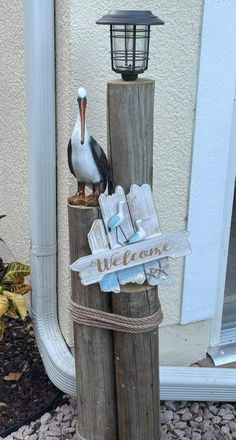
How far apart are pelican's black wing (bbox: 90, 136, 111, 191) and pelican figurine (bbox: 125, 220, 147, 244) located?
16 cm

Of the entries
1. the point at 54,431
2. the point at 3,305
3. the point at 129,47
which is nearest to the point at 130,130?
the point at 129,47

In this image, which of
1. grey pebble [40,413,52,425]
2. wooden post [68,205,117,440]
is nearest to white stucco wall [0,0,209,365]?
grey pebble [40,413,52,425]

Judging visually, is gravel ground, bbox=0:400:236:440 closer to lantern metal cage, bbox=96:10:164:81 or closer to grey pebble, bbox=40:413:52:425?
grey pebble, bbox=40:413:52:425

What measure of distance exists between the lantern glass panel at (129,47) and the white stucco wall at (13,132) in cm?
117

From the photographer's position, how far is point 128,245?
1854mm

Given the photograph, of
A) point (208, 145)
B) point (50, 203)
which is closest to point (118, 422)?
point (50, 203)

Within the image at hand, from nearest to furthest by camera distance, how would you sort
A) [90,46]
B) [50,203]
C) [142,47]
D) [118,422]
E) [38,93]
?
[142,47]
[118,422]
[90,46]
[38,93]
[50,203]

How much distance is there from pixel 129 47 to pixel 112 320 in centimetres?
83

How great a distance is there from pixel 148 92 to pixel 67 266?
1.09 metres

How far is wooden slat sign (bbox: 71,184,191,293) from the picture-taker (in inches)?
72.2

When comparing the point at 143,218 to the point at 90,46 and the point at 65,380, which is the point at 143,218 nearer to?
the point at 90,46

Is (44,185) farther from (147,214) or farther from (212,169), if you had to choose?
(147,214)

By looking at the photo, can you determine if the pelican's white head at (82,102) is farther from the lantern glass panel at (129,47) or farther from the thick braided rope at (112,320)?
the thick braided rope at (112,320)

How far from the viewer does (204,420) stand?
2734 millimetres
